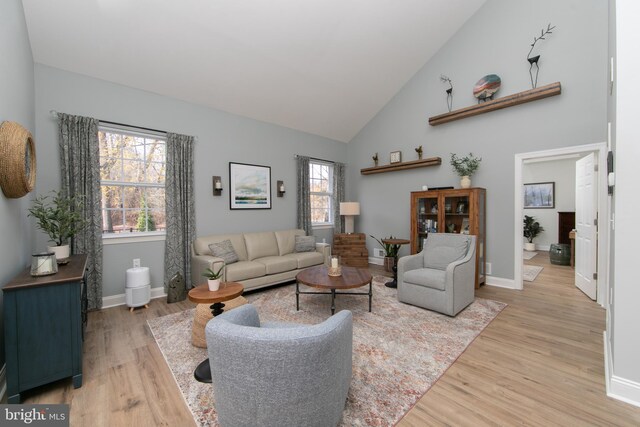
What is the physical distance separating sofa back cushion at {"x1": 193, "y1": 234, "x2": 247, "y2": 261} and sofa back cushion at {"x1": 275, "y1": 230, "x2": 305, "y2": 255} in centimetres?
67

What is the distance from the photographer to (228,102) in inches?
167

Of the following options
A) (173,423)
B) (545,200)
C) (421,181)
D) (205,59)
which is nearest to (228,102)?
(205,59)

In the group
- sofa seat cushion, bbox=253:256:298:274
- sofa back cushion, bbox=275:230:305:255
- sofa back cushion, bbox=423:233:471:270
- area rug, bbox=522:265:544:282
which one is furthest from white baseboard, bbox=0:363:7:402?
area rug, bbox=522:265:544:282

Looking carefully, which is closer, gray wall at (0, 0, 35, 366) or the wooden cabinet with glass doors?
gray wall at (0, 0, 35, 366)

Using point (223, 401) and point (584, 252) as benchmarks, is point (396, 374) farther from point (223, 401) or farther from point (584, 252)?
point (584, 252)

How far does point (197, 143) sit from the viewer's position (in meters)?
4.07

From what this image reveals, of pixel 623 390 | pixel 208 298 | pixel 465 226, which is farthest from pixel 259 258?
pixel 623 390

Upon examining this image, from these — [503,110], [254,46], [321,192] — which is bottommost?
[321,192]

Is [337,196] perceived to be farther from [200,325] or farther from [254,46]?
[200,325]

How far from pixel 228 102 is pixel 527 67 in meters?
4.53

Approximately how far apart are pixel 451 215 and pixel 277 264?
2.94m

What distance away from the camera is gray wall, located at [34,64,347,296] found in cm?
303

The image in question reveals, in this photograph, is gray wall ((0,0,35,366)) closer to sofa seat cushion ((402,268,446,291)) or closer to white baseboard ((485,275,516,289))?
sofa seat cushion ((402,268,446,291))

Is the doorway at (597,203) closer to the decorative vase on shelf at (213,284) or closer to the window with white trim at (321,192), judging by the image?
the window with white trim at (321,192)
